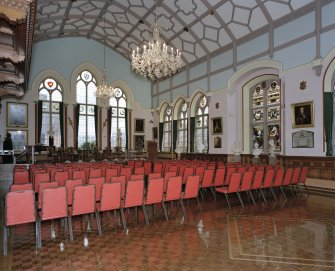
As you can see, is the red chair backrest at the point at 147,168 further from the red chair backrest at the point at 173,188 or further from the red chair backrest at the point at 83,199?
the red chair backrest at the point at 83,199

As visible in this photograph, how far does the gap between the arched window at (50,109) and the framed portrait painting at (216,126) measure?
10.1 meters

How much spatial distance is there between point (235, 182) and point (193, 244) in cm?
279

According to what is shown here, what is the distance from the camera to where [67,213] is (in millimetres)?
4332

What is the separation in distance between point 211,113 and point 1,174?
10.1 m

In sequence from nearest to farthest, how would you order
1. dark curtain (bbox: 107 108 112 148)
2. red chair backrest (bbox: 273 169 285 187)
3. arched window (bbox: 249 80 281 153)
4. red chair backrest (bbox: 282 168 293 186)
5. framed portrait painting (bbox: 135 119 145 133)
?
red chair backrest (bbox: 273 169 285 187) < red chair backrest (bbox: 282 168 293 186) < arched window (bbox: 249 80 281 153) < dark curtain (bbox: 107 108 112 148) < framed portrait painting (bbox: 135 119 145 133)

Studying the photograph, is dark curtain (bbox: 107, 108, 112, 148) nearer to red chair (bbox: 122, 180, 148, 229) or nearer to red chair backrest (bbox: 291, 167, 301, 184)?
red chair backrest (bbox: 291, 167, 301, 184)

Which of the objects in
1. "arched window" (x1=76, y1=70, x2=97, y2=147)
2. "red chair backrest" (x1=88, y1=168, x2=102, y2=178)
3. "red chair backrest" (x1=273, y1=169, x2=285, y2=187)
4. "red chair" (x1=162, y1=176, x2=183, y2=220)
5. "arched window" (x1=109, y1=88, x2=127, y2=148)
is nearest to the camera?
"red chair" (x1=162, y1=176, x2=183, y2=220)

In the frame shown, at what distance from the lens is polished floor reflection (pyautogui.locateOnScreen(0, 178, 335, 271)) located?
3414mm

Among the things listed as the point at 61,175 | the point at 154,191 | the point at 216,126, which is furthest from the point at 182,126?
the point at 154,191

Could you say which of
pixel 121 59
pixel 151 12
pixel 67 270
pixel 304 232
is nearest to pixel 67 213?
pixel 67 270

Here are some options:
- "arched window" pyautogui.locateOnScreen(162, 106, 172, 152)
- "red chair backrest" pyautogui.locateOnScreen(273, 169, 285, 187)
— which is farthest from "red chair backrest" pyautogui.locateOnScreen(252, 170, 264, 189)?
"arched window" pyautogui.locateOnScreen(162, 106, 172, 152)

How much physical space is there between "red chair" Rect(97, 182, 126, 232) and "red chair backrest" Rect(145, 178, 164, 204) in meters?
0.64

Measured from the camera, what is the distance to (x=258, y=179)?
705 centimetres

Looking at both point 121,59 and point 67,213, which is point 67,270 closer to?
point 67,213
